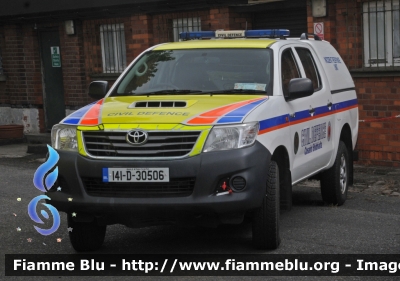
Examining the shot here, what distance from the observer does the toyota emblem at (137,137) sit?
21.2 feet

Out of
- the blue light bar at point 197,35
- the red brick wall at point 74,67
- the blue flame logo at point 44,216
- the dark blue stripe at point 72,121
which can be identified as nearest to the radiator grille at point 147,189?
the dark blue stripe at point 72,121

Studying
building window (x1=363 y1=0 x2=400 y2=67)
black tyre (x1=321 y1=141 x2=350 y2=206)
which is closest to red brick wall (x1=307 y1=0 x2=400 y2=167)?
building window (x1=363 y1=0 x2=400 y2=67)

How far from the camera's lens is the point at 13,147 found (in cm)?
1780

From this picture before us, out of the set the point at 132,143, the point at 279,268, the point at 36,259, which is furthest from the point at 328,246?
the point at 36,259

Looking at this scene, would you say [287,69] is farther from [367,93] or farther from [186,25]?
[186,25]

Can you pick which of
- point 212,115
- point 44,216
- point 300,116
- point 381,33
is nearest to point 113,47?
point 381,33

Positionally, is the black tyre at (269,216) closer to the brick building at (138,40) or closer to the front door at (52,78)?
the brick building at (138,40)

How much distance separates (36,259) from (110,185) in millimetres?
1056

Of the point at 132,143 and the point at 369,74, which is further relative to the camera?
the point at 369,74

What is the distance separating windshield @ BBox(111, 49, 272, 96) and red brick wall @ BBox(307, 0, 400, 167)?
17.3 ft

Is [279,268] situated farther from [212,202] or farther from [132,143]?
[132,143]

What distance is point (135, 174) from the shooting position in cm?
642

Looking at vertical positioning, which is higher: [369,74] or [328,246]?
[369,74]

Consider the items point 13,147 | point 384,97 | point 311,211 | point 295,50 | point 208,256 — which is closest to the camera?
point 208,256
